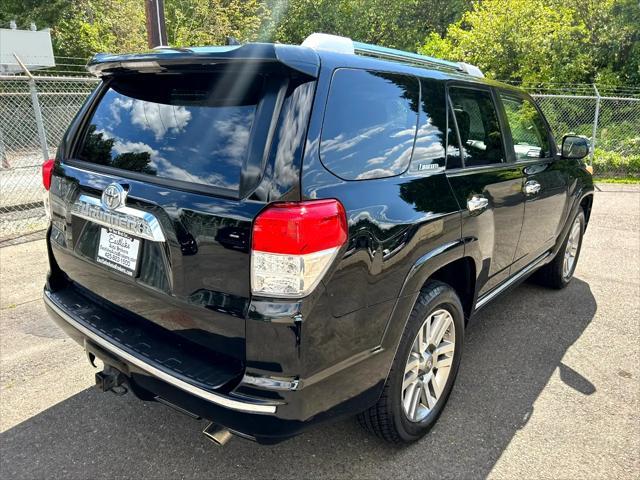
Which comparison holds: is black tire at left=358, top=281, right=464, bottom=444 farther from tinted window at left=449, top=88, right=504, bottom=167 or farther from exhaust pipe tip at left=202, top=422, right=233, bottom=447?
tinted window at left=449, top=88, right=504, bottom=167

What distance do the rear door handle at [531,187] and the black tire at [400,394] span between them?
4.09 feet

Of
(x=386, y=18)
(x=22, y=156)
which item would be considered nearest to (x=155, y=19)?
(x=22, y=156)

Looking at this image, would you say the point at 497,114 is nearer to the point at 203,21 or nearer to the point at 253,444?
the point at 253,444

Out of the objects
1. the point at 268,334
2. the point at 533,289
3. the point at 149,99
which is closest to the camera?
the point at 268,334

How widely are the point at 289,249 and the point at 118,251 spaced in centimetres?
91

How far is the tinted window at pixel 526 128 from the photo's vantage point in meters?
3.59

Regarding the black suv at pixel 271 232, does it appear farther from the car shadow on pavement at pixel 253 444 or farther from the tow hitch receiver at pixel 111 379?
the car shadow on pavement at pixel 253 444

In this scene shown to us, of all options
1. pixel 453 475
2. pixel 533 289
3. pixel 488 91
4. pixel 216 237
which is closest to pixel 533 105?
pixel 488 91

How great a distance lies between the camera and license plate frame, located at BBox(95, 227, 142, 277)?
2.14m

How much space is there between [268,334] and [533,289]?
12.4ft

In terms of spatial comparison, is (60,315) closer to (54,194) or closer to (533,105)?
(54,194)

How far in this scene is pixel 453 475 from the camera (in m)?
2.40

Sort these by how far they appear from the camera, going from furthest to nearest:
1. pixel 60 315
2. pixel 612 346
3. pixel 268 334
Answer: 1. pixel 612 346
2. pixel 60 315
3. pixel 268 334

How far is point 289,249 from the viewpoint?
1776 mm
